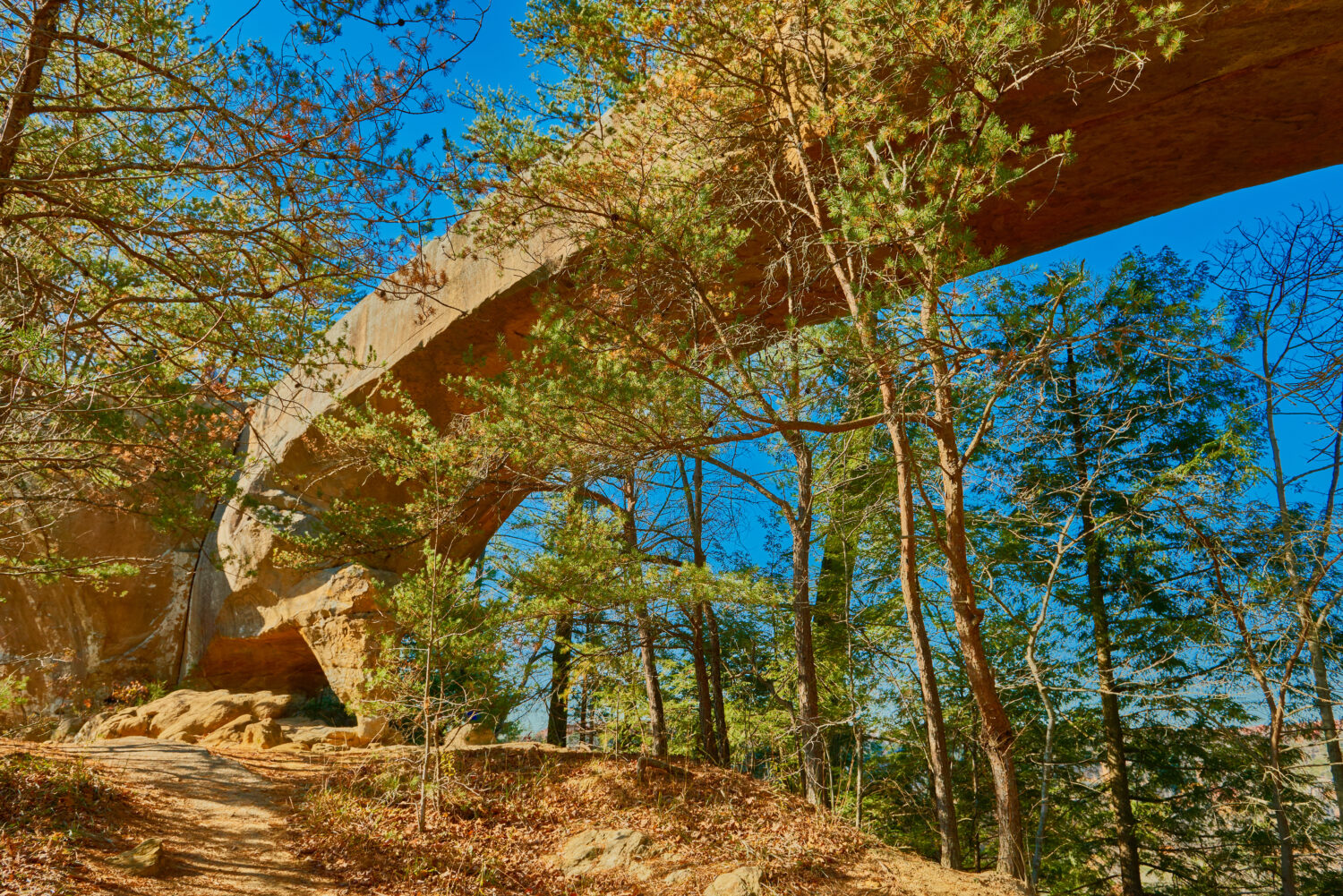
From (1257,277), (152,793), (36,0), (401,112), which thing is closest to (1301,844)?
(1257,277)

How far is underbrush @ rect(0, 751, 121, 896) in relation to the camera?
14.4 ft

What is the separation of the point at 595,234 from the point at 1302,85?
5.89 meters

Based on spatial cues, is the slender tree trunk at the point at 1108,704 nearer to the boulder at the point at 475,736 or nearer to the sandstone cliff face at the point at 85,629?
the boulder at the point at 475,736

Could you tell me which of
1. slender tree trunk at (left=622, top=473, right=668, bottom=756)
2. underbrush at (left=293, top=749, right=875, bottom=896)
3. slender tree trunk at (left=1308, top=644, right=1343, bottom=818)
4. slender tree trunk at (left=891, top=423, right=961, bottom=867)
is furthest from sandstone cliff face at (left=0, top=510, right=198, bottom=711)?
slender tree trunk at (left=1308, top=644, right=1343, bottom=818)

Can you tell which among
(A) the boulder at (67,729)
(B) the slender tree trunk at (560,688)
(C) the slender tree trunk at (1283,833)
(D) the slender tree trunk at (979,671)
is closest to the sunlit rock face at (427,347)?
(D) the slender tree trunk at (979,671)

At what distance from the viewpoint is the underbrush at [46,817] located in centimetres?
438

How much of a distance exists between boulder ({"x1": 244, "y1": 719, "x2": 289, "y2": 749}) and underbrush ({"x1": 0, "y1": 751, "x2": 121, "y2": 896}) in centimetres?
251

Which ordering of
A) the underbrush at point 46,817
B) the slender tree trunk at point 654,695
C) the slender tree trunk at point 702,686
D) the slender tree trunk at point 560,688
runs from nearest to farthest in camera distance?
the underbrush at point 46,817 < the slender tree trunk at point 654,695 < the slender tree trunk at point 702,686 < the slender tree trunk at point 560,688

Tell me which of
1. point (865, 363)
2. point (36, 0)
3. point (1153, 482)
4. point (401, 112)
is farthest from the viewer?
point (1153, 482)

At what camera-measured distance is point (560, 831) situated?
6.72m

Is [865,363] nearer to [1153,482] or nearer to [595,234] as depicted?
[595,234]

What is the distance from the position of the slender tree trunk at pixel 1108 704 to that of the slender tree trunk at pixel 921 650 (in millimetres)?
2192

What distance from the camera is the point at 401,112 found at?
3969mm

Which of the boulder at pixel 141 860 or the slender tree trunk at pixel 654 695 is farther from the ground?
the slender tree trunk at pixel 654 695
